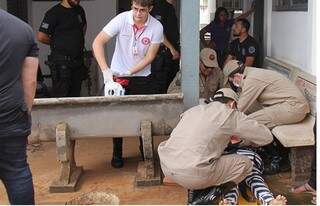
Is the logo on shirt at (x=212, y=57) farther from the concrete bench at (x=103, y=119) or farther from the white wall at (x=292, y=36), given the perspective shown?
the concrete bench at (x=103, y=119)

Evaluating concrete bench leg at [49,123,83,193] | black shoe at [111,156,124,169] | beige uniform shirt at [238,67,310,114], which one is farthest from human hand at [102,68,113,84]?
beige uniform shirt at [238,67,310,114]

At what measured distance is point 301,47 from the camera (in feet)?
19.6

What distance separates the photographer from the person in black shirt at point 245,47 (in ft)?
22.6

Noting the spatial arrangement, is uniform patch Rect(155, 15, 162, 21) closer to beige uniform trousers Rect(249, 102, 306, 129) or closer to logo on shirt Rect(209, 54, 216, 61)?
logo on shirt Rect(209, 54, 216, 61)

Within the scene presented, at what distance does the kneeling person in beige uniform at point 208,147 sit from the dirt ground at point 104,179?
1.62 feet

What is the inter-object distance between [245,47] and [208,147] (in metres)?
3.18

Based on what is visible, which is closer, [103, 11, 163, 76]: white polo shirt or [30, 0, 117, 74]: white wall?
[103, 11, 163, 76]: white polo shirt

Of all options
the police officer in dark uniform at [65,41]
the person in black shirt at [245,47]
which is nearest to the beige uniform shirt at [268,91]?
the person in black shirt at [245,47]

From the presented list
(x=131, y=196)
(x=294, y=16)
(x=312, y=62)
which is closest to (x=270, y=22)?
(x=294, y=16)

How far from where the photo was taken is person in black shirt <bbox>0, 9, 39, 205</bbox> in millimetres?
3150

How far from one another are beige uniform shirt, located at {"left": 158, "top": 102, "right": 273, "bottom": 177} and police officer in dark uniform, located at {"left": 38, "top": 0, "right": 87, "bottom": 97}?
7.98 ft

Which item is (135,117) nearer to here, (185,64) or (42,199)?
(185,64)

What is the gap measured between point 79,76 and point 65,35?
1.78 feet

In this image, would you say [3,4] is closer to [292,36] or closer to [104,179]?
[104,179]
